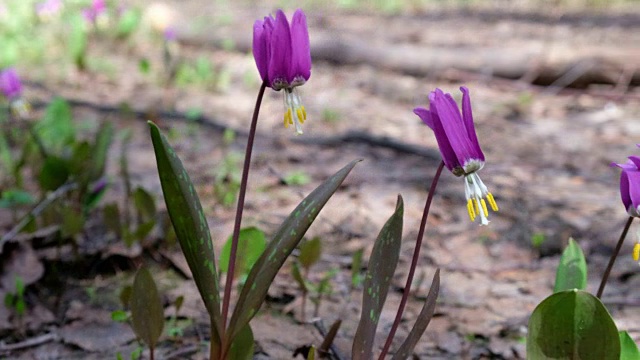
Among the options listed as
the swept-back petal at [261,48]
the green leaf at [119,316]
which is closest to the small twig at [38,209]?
the green leaf at [119,316]

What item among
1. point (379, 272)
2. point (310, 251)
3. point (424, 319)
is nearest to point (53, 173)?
point (310, 251)

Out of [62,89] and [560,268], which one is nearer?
[560,268]

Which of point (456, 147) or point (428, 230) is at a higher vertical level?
point (456, 147)

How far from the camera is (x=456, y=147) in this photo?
1.22 meters

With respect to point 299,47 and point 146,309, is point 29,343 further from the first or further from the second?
point 299,47

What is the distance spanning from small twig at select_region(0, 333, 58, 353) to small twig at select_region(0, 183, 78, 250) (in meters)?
0.45

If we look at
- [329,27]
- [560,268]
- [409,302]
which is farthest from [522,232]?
[329,27]

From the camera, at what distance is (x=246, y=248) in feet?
6.53

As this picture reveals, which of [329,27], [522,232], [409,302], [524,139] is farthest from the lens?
[329,27]

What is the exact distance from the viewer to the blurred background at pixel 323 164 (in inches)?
82.3

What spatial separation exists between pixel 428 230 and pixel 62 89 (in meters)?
3.39

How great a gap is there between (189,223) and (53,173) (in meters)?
1.41

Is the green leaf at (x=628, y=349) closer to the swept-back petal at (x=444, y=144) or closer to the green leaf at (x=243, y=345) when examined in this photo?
the swept-back petal at (x=444, y=144)

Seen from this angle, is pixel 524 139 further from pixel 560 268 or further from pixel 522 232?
pixel 560 268
